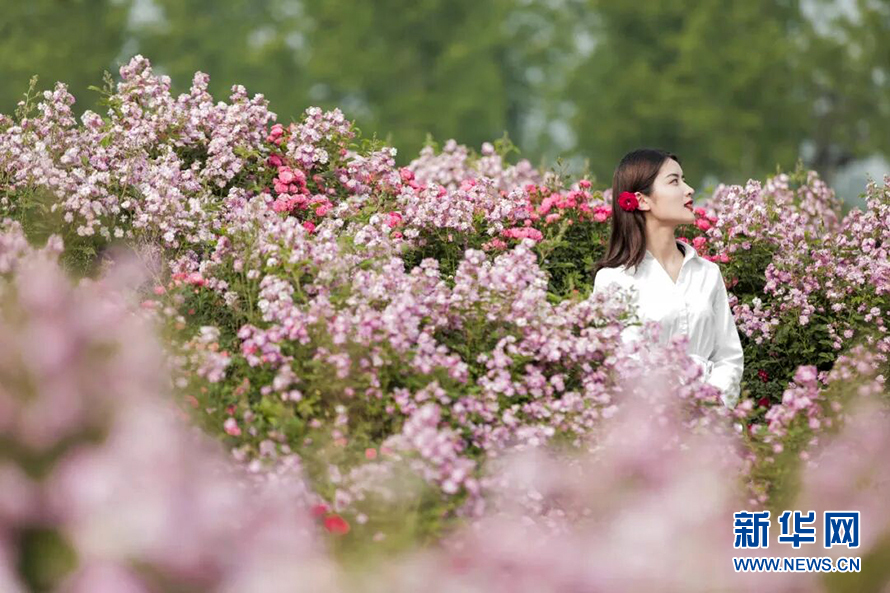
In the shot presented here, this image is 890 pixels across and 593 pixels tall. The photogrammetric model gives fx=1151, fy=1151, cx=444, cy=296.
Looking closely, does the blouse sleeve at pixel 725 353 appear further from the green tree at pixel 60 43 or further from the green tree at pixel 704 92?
the green tree at pixel 704 92

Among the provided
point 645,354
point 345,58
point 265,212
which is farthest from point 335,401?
point 345,58

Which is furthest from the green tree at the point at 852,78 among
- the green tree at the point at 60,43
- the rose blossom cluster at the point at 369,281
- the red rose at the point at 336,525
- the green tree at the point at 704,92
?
the red rose at the point at 336,525

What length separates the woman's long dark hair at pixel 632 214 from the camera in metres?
5.80

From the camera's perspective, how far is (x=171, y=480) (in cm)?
187

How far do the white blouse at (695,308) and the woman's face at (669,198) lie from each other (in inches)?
8.3

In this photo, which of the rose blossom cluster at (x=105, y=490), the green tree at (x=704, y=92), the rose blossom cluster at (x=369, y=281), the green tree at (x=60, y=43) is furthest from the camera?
the green tree at (x=704, y=92)

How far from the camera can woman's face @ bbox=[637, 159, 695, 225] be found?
571 cm

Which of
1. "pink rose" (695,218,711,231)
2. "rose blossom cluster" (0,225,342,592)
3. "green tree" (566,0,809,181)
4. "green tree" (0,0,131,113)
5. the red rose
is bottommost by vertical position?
"rose blossom cluster" (0,225,342,592)

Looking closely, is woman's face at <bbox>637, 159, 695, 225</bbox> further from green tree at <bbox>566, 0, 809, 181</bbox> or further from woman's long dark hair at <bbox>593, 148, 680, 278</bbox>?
green tree at <bbox>566, 0, 809, 181</bbox>

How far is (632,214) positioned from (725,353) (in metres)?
0.84

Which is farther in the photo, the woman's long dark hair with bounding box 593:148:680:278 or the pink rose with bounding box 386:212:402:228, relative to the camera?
the pink rose with bounding box 386:212:402:228

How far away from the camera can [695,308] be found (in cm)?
562

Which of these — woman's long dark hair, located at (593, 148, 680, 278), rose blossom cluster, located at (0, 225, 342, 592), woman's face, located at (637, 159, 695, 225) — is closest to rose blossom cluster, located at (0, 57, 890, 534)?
woman's long dark hair, located at (593, 148, 680, 278)

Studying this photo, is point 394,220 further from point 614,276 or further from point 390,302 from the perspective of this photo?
point 390,302
